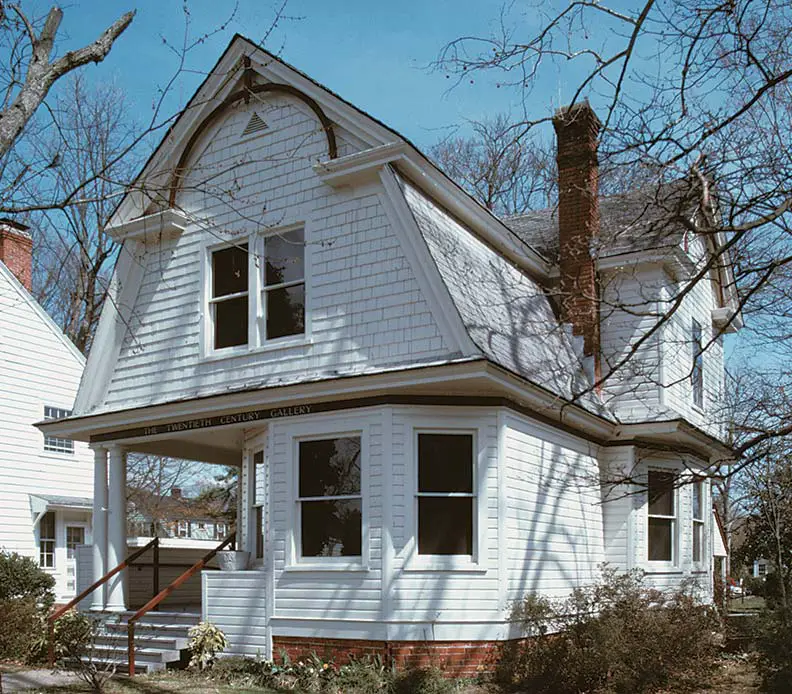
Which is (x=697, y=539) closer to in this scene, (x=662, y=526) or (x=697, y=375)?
(x=662, y=526)

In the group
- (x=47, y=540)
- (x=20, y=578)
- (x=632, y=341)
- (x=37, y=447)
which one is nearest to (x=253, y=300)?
(x=632, y=341)

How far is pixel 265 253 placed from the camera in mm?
14445

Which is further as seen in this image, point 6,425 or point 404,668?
point 6,425

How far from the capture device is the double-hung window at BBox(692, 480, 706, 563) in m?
17.6

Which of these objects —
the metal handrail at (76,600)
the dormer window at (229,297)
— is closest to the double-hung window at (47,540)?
the metal handrail at (76,600)

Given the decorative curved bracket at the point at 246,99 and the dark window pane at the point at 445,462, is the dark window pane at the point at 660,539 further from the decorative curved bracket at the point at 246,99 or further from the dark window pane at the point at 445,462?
the decorative curved bracket at the point at 246,99

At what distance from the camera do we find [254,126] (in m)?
14.7

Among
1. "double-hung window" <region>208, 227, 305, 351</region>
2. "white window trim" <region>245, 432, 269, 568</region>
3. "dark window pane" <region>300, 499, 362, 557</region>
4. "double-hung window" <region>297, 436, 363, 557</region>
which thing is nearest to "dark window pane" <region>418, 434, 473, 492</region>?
"double-hung window" <region>297, 436, 363, 557</region>

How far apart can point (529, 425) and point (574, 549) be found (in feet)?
8.01

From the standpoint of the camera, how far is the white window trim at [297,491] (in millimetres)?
12344

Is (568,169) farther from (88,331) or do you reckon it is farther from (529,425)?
(88,331)

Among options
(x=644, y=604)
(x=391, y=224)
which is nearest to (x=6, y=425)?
(x=391, y=224)

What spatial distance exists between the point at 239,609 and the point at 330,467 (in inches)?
94.7

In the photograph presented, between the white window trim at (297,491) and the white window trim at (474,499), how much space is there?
1.82ft
